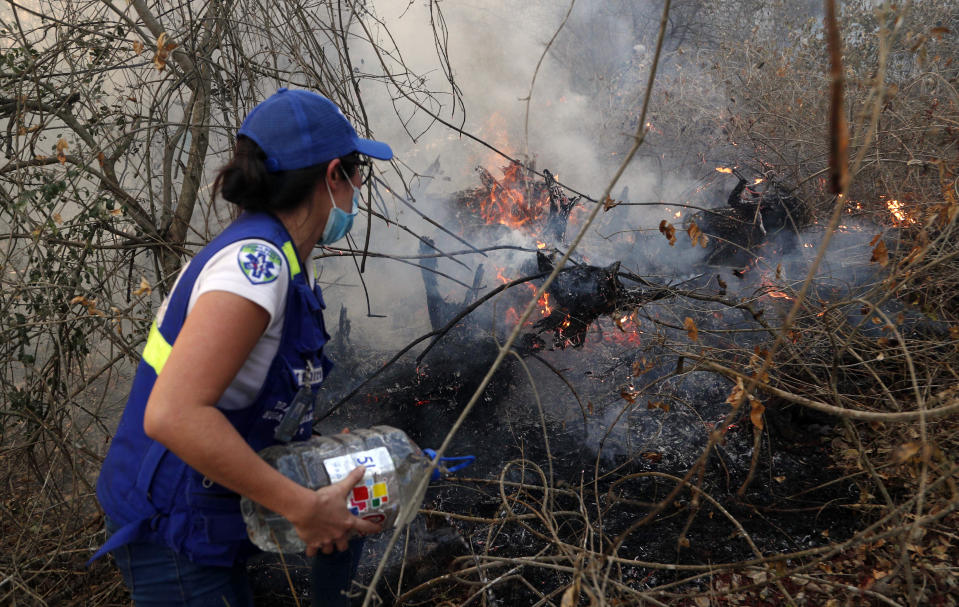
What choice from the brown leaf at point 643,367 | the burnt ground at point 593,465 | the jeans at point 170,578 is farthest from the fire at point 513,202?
the jeans at point 170,578

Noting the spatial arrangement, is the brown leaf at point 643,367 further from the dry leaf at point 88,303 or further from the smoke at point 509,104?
the smoke at point 509,104

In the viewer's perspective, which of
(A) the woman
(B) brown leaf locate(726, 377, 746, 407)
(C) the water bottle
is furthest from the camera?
(C) the water bottle

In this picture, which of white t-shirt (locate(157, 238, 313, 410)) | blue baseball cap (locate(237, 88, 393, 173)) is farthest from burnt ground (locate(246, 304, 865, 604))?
blue baseball cap (locate(237, 88, 393, 173))

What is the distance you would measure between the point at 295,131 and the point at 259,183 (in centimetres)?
20

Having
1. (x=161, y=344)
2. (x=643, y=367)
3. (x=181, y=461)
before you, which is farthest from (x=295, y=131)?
(x=643, y=367)

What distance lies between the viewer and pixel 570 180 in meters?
9.71

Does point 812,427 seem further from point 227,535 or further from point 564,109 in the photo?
point 564,109

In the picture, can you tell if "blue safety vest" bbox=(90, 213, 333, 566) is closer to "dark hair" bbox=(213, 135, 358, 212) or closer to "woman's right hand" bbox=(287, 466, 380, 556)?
"dark hair" bbox=(213, 135, 358, 212)

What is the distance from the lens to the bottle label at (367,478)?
175 cm

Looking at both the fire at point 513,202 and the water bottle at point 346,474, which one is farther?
the fire at point 513,202

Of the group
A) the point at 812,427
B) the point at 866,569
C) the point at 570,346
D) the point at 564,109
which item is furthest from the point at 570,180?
the point at 866,569

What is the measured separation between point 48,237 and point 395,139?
22.6ft

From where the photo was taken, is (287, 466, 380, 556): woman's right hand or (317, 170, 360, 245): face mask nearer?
(287, 466, 380, 556): woman's right hand

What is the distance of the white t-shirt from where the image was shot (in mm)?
1502
